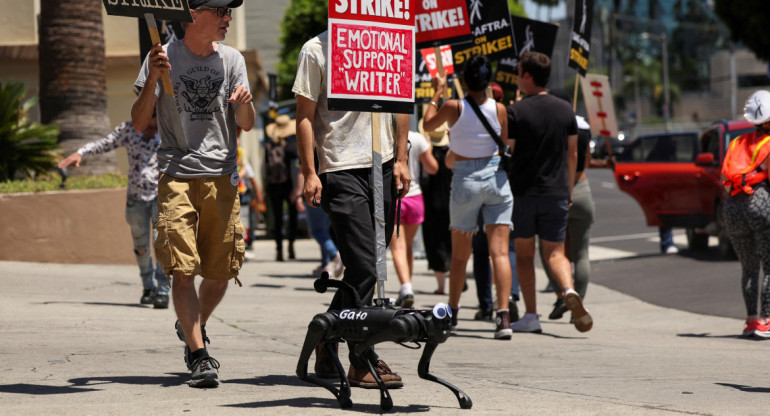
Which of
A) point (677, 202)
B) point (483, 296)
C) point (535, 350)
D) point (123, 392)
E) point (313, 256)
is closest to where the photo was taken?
point (123, 392)

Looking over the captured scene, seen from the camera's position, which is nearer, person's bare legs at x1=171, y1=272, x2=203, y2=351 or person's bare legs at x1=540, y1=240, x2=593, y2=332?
person's bare legs at x1=171, y1=272, x2=203, y2=351

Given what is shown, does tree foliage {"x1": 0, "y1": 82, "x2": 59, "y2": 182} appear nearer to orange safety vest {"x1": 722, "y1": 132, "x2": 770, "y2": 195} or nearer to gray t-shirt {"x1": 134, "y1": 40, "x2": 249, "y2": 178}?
gray t-shirt {"x1": 134, "y1": 40, "x2": 249, "y2": 178}

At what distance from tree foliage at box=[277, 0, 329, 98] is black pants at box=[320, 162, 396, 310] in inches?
1435

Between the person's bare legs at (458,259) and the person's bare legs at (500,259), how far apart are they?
0.18m

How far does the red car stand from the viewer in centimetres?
1505

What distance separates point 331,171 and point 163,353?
194 cm

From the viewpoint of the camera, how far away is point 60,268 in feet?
41.4

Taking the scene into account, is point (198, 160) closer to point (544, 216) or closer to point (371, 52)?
point (371, 52)

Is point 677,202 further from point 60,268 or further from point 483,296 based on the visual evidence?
point 60,268

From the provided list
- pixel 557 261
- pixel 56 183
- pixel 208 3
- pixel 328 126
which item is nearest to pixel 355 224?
pixel 328 126

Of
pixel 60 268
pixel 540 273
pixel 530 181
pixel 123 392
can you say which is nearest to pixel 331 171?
pixel 123 392

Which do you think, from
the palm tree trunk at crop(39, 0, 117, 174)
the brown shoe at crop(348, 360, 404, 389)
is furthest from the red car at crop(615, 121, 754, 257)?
the brown shoe at crop(348, 360, 404, 389)

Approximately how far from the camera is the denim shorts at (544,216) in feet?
28.5

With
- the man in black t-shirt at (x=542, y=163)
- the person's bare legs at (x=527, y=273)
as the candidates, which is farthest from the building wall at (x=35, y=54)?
the person's bare legs at (x=527, y=273)
